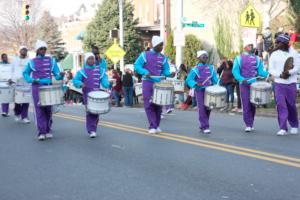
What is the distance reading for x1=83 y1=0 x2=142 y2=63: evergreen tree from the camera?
43.6 m

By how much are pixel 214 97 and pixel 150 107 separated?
136 cm

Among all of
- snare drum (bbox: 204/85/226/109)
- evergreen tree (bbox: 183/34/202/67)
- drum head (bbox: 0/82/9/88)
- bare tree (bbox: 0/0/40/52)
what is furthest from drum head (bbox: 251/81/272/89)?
bare tree (bbox: 0/0/40/52)

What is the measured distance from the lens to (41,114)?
11250 millimetres

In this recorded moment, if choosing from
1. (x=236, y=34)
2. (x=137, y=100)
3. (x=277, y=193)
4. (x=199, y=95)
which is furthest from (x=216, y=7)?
(x=277, y=193)

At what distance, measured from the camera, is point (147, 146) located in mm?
10070

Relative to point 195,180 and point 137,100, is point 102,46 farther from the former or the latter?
point 195,180

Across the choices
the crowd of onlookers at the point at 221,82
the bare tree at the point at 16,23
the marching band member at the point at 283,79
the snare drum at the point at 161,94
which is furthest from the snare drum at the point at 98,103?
the bare tree at the point at 16,23

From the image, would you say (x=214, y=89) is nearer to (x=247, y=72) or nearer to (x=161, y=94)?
(x=247, y=72)

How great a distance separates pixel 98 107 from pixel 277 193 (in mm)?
4987

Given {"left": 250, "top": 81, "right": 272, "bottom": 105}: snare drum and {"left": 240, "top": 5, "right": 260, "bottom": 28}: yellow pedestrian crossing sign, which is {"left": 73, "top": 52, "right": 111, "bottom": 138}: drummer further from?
{"left": 240, "top": 5, "right": 260, "bottom": 28}: yellow pedestrian crossing sign

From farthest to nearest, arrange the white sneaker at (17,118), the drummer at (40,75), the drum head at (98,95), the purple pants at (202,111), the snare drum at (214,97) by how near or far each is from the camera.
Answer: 1. the white sneaker at (17,118)
2. the purple pants at (202,111)
3. the snare drum at (214,97)
4. the drummer at (40,75)
5. the drum head at (98,95)

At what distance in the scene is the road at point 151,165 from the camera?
22.2 ft

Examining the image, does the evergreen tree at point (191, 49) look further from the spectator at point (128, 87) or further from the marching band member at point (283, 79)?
the marching band member at point (283, 79)

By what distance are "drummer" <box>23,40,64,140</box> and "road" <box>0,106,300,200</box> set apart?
0.46 metres
